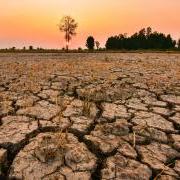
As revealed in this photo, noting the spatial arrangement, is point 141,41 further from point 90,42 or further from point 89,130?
point 89,130

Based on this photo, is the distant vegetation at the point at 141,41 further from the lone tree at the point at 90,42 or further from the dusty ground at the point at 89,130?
the dusty ground at the point at 89,130

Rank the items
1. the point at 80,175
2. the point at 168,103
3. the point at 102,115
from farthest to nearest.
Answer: the point at 168,103 → the point at 102,115 → the point at 80,175

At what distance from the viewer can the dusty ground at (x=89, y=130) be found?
2385 millimetres

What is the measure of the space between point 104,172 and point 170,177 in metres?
0.45

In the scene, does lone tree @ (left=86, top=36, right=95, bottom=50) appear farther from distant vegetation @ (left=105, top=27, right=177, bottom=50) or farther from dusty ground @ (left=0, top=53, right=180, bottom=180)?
dusty ground @ (left=0, top=53, right=180, bottom=180)

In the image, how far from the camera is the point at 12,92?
4.41 metres

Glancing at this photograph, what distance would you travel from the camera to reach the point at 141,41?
38.3 metres

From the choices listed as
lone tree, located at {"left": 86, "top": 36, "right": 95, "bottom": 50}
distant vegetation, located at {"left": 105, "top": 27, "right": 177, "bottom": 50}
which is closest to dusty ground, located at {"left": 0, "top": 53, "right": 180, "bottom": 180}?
lone tree, located at {"left": 86, "top": 36, "right": 95, "bottom": 50}

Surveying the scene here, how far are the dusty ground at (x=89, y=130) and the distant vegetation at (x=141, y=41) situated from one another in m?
32.7

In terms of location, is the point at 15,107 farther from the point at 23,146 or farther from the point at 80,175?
the point at 80,175

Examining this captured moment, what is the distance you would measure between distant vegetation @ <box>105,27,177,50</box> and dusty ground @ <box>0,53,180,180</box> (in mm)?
32684

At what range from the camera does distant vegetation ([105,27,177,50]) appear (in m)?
37.5

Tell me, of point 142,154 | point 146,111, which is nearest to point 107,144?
point 142,154

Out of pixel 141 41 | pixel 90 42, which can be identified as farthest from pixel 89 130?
pixel 141 41
